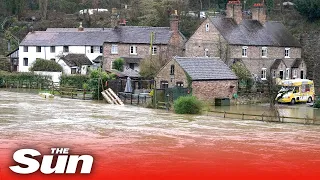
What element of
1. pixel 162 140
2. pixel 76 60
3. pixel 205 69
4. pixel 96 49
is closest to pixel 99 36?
pixel 96 49

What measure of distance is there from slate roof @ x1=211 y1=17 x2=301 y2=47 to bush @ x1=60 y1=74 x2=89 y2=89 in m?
13.9

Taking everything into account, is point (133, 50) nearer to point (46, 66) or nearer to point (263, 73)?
point (46, 66)

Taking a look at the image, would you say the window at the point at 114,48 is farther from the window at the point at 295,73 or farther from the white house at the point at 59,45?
the window at the point at 295,73

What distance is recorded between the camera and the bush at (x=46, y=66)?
71812 mm

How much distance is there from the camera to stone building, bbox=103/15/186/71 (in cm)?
6906

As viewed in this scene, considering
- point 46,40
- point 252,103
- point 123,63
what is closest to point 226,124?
point 252,103

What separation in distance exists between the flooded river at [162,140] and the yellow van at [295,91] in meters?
13.2

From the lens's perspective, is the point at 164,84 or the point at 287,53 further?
the point at 287,53

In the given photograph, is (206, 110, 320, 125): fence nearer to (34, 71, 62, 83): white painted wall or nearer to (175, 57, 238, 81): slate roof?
(175, 57, 238, 81): slate roof

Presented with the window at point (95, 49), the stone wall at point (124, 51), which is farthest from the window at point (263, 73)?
the window at point (95, 49)

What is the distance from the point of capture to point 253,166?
26.2 metres

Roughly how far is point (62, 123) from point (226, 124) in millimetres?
9914

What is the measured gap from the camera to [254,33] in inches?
2562

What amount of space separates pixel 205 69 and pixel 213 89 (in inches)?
70.1
